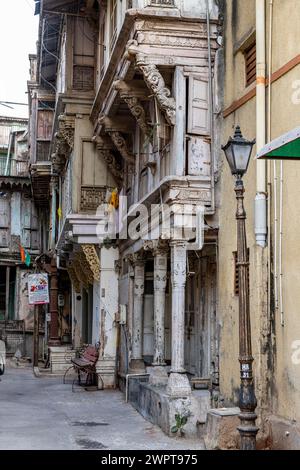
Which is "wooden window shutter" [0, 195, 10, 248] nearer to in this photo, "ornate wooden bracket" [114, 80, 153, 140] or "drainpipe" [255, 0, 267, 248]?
"ornate wooden bracket" [114, 80, 153, 140]

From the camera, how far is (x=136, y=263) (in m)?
15.1

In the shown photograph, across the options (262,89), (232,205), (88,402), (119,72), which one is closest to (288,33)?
(262,89)

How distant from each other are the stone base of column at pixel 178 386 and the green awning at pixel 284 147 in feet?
16.7

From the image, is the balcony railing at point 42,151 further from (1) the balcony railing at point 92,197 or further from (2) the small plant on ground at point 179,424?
(2) the small plant on ground at point 179,424

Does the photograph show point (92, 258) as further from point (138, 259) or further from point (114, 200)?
point (138, 259)

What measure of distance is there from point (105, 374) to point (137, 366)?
2.67 m

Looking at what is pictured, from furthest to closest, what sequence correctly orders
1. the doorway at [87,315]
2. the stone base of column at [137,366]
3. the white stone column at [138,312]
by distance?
the doorway at [87,315]
the white stone column at [138,312]
the stone base of column at [137,366]

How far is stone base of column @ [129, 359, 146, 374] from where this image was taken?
14.9 m

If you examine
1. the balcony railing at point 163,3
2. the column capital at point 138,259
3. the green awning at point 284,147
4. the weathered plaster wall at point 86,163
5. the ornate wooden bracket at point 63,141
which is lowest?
the column capital at point 138,259

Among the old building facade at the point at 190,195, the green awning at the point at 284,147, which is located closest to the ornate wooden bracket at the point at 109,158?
the old building facade at the point at 190,195

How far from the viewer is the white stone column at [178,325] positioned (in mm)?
10766

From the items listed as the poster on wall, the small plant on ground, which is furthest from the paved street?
the poster on wall

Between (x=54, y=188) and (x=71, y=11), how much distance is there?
911 cm
